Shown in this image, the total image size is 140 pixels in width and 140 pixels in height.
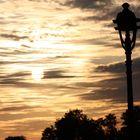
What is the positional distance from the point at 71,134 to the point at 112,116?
53.4ft

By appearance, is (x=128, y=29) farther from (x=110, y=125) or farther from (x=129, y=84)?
(x=110, y=125)

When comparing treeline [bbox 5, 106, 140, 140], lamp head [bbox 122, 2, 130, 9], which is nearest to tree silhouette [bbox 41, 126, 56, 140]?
treeline [bbox 5, 106, 140, 140]

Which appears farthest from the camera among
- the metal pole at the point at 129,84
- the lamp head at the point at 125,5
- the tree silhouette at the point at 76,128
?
the tree silhouette at the point at 76,128

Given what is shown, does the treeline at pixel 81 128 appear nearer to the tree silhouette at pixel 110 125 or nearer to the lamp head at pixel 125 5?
the tree silhouette at pixel 110 125

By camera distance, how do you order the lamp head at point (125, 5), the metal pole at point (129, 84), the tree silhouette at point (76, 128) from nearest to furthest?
the metal pole at point (129, 84) → the lamp head at point (125, 5) → the tree silhouette at point (76, 128)

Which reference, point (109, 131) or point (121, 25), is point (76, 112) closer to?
point (109, 131)

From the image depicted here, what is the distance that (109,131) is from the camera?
170 meters

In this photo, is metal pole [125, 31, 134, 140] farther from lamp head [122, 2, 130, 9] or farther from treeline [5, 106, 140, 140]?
treeline [5, 106, 140, 140]

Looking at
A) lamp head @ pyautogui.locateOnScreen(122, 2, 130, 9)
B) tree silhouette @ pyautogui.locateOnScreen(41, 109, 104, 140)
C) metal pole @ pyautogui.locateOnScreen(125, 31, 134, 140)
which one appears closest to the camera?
metal pole @ pyautogui.locateOnScreen(125, 31, 134, 140)

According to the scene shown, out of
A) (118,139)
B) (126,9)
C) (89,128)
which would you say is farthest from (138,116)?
(126,9)

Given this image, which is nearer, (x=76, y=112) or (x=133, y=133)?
(x=133, y=133)

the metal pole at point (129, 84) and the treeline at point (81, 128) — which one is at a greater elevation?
the treeline at point (81, 128)

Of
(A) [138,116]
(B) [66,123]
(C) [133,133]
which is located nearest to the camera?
(C) [133,133]

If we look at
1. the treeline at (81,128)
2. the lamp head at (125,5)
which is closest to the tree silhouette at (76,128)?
the treeline at (81,128)
